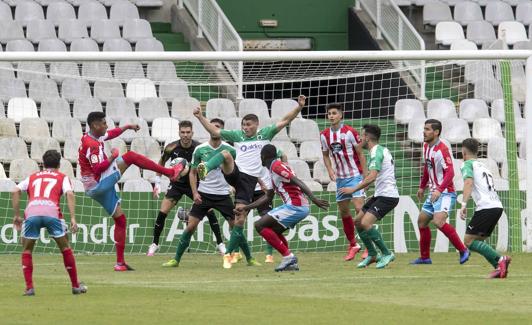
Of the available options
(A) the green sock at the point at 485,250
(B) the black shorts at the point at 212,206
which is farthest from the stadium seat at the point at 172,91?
(A) the green sock at the point at 485,250

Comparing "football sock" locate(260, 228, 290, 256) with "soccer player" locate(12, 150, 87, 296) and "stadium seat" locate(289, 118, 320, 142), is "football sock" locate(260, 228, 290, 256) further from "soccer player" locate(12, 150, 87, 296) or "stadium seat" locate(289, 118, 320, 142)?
"stadium seat" locate(289, 118, 320, 142)

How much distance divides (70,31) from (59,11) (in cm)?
84

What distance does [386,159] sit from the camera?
1688 cm

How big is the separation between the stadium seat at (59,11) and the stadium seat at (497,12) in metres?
9.15

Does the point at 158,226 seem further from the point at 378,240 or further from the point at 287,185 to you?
the point at 378,240

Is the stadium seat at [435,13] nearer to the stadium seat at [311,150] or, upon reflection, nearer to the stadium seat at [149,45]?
the stadium seat at [149,45]

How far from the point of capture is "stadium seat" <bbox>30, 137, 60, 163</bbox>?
67.1ft

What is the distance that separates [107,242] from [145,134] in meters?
2.23

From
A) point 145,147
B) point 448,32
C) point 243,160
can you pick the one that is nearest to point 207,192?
point 243,160

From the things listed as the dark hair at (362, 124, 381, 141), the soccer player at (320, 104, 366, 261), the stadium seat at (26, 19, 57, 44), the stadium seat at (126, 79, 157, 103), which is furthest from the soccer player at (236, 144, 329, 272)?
the stadium seat at (26, 19, 57, 44)

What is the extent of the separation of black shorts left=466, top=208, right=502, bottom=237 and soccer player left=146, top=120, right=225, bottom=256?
5.01 metres

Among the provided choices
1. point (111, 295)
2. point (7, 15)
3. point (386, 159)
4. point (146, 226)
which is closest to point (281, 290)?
point (111, 295)

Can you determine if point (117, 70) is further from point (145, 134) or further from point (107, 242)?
point (107, 242)

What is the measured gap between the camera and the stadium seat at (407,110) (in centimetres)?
2214
